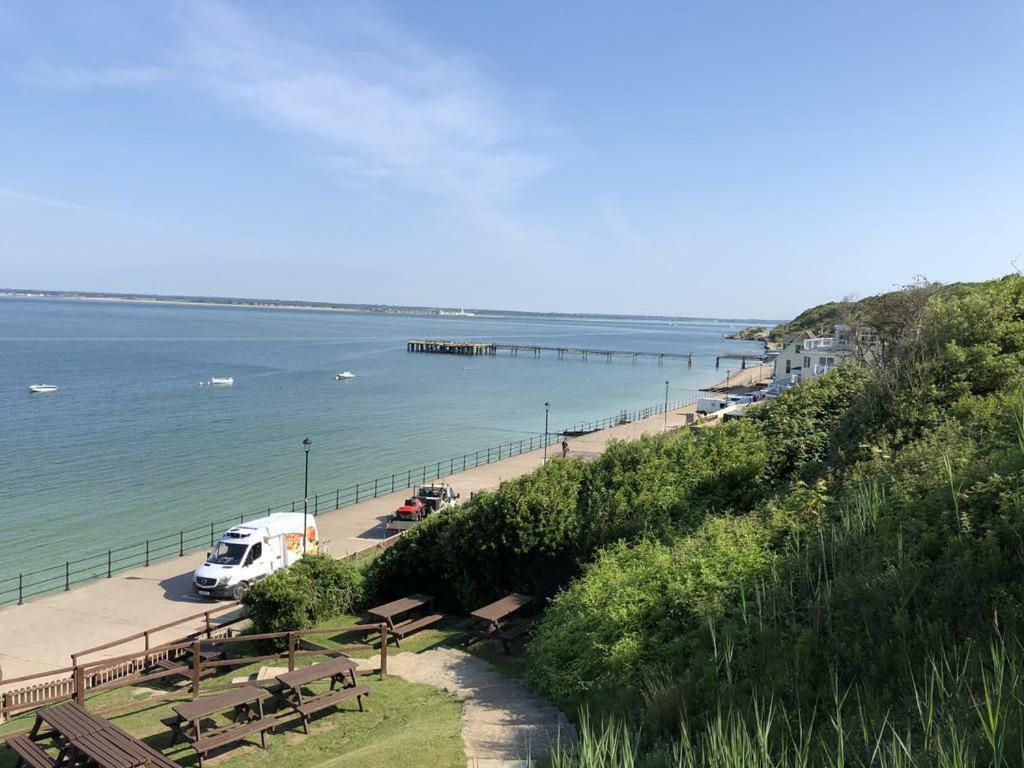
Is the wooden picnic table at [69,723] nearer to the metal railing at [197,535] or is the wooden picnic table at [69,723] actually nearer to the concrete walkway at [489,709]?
the concrete walkway at [489,709]

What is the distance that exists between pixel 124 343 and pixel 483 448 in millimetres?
104859

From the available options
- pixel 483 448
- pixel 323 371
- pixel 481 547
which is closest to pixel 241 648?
pixel 481 547

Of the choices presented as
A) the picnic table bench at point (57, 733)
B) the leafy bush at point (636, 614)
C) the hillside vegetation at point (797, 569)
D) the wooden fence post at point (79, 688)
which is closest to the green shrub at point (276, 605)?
the hillside vegetation at point (797, 569)

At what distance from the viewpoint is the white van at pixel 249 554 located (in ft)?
62.3

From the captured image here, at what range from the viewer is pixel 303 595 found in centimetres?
1240

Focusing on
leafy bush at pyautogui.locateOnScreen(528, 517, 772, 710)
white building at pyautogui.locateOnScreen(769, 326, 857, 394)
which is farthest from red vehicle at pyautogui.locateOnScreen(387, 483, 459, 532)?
white building at pyautogui.locateOnScreen(769, 326, 857, 394)

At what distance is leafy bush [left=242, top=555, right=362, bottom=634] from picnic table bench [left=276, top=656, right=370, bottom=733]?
10.9 ft

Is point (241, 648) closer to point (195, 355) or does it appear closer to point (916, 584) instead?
point (916, 584)

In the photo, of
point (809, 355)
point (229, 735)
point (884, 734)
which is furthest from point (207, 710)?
point (809, 355)

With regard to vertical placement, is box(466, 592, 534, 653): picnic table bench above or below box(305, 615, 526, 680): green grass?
above

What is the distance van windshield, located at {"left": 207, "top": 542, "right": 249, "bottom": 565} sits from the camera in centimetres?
1948

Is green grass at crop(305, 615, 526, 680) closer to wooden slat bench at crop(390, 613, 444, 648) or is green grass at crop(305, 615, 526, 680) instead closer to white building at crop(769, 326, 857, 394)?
wooden slat bench at crop(390, 613, 444, 648)

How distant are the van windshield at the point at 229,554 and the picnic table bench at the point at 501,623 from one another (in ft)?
31.7

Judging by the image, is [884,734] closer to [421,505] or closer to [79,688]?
[79,688]
